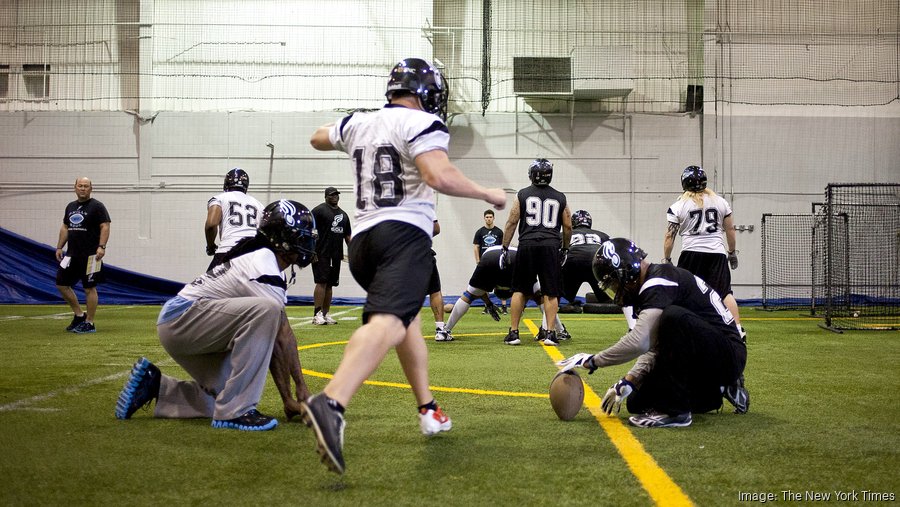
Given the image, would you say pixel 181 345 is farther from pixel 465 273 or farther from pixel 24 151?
pixel 24 151

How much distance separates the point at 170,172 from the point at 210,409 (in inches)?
650

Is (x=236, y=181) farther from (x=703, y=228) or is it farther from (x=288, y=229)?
(x=288, y=229)

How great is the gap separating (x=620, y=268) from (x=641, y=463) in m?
1.30

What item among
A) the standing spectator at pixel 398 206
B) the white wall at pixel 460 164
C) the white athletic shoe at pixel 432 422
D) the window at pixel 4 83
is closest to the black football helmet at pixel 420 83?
the standing spectator at pixel 398 206

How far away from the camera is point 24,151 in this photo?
801 inches

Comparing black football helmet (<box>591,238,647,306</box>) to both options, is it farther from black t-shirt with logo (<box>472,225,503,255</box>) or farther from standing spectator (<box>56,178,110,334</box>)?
black t-shirt with logo (<box>472,225,503,255</box>)

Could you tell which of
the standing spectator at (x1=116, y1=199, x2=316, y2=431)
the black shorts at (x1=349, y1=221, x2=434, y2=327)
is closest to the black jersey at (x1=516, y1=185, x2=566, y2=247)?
the standing spectator at (x1=116, y1=199, x2=316, y2=431)

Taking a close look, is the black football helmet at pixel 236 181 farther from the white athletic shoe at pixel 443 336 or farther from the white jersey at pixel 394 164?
the white jersey at pixel 394 164

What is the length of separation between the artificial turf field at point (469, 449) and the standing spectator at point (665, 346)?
192mm

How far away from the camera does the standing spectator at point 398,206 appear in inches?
142

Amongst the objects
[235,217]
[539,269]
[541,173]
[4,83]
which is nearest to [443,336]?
[539,269]

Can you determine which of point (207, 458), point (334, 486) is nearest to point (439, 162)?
point (334, 486)

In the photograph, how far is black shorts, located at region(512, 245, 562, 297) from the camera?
10086 mm

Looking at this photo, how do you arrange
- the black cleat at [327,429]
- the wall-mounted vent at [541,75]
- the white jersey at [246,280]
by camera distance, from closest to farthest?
the black cleat at [327,429]
the white jersey at [246,280]
the wall-mounted vent at [541,75]
